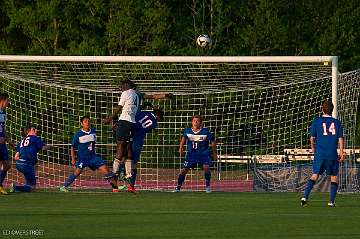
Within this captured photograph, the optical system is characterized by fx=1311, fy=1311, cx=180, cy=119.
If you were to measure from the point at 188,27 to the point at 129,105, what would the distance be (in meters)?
25.0

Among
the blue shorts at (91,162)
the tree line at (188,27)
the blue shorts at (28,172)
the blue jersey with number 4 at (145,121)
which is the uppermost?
the tree line at (188,27)

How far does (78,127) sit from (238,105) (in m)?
3.87

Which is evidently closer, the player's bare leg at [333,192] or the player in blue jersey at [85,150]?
the player's bare leg at [333,192]

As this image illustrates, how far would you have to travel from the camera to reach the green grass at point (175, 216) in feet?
47.2

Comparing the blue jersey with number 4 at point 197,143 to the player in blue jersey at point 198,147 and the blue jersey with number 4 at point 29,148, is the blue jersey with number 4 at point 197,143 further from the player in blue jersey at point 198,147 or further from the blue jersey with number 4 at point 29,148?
the blue jersey with number 4 at point 29,148

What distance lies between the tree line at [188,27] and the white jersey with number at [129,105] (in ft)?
73.7

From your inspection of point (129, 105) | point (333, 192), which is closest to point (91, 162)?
point (129, 105)

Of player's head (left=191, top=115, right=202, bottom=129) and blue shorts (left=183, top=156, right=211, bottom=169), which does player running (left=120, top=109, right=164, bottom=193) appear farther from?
blue shorts (left=183, top=156, right=211, bottom=169)

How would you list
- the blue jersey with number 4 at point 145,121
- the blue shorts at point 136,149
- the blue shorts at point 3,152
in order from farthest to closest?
1. the blue jersey with number 4 at point 145,121
2. the blue shorts at point 136,149
3. the blue shorts at point 3,152

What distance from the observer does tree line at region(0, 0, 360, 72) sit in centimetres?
4519

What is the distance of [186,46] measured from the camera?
46.0 m

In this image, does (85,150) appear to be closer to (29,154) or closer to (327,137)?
(29,154)

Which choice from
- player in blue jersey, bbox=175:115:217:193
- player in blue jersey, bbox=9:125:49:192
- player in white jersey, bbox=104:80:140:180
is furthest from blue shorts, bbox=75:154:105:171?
player in white jersey, bbox=104:80:140:180

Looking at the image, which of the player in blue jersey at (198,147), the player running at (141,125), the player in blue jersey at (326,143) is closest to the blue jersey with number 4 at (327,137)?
the player in blue jersey at (326,143)
